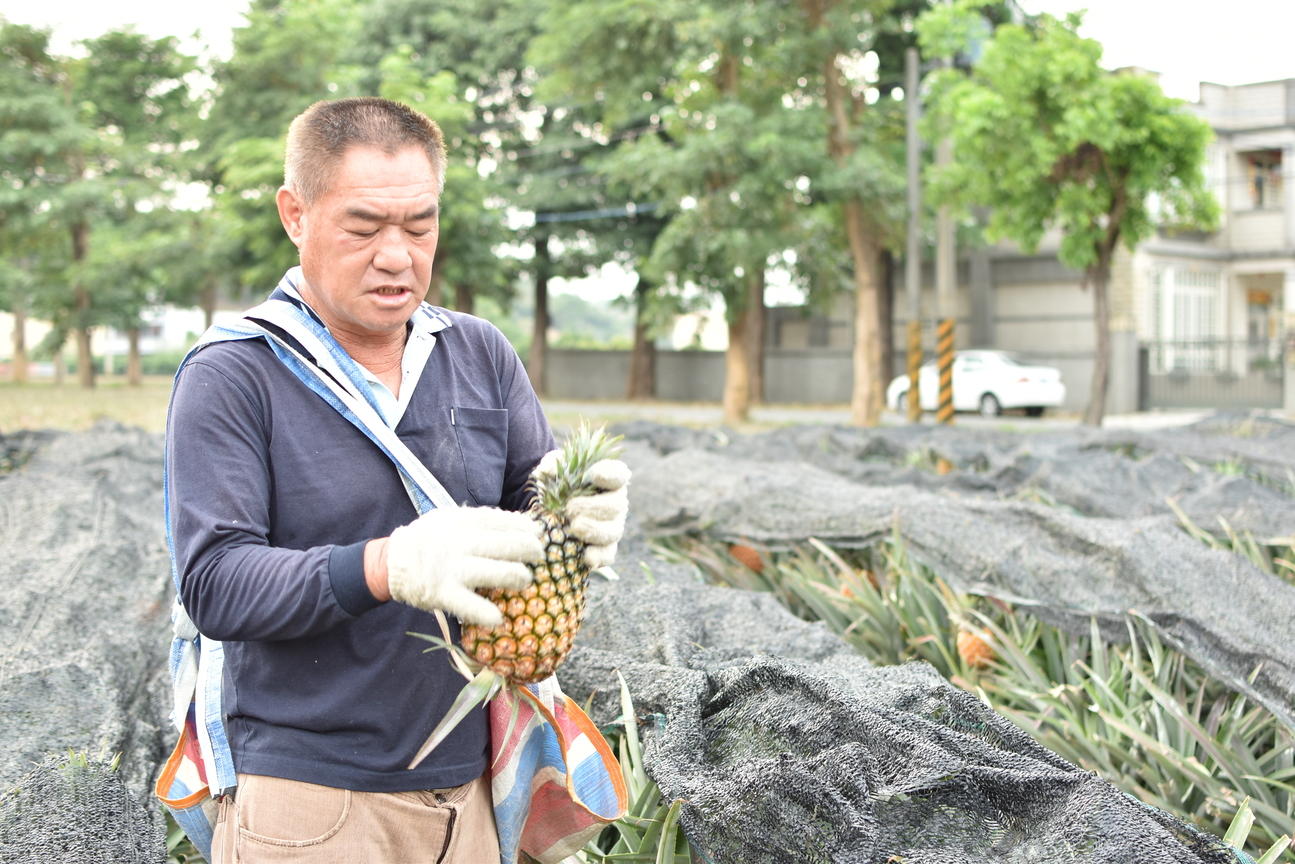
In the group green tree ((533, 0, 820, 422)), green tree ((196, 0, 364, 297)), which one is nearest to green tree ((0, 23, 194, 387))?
green tree ((196, 0, 364, 297))

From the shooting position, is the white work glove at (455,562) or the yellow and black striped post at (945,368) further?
the yellow and black striped post at (945,368)

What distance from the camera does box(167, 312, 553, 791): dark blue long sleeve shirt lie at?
1562 millimetres

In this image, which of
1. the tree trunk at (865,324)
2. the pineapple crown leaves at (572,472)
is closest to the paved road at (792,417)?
the tree trunk at (865,324)

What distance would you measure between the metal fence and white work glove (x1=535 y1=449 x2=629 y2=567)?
78.3 ft

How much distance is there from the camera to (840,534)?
4648 millimetres

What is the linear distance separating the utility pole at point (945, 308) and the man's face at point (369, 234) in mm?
12565

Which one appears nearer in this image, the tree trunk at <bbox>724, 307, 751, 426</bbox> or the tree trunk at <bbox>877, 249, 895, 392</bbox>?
the tree trunk at <bbox>724, 307, 751, 426</bbox>

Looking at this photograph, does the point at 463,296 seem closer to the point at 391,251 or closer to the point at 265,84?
the point at 265,84

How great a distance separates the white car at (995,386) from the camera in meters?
21.8

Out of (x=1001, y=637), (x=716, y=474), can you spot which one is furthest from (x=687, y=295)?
(x=1001, y=637)

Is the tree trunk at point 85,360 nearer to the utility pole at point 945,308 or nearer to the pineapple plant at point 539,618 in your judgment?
the utility pole at point 945,308

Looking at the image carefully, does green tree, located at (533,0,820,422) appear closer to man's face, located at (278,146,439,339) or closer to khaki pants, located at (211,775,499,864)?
man's face, located at (278,146,439,339)

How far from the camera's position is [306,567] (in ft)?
5.08

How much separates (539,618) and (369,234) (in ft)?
2.33
